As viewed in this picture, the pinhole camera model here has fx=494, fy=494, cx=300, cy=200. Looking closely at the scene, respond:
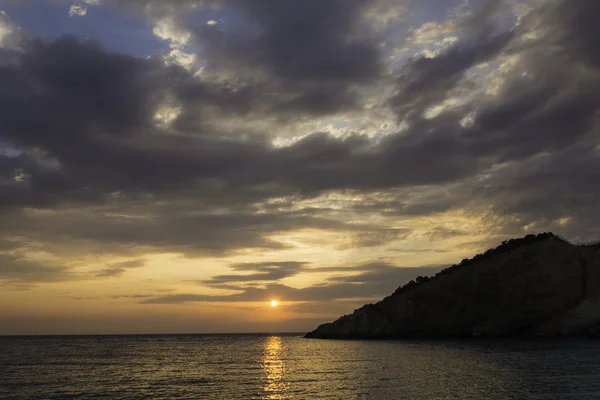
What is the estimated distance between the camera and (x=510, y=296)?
99500 mm

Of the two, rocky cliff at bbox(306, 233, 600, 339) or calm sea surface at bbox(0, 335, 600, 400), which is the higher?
rocky cliff at bbox(306, 233, 600, 339)

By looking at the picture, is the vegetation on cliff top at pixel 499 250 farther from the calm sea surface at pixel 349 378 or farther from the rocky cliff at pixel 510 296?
the calm sea surface at pixel 349 378

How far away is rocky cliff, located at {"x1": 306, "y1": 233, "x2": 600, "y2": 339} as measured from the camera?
9562cm

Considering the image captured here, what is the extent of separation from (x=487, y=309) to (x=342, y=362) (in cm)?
5091

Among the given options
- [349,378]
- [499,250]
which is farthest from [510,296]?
[349,378]

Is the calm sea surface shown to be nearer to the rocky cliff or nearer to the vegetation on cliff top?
the rocky cliff

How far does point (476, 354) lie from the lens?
69625mm

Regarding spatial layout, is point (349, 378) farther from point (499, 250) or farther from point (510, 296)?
point (499, 250)

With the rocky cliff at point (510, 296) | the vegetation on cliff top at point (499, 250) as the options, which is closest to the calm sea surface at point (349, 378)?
the rocky cliff at point (510, 296)

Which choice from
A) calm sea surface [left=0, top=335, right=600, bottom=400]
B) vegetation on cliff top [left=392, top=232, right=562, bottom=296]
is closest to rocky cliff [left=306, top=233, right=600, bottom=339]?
vegetation on cliff top [left=392, top=232, right=562, bottom=296]

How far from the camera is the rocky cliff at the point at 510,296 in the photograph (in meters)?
95.6

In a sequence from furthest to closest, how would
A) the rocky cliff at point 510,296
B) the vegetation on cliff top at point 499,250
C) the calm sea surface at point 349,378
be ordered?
1. the vegetation on cliff top at point 499,250
2. the rocky cliff at point 510,296
3. the calm sea surface at point 349,378

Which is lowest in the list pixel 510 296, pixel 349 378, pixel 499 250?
pixel 349 378

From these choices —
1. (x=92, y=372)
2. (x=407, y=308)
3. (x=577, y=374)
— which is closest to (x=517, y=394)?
(x=577, y=374)
